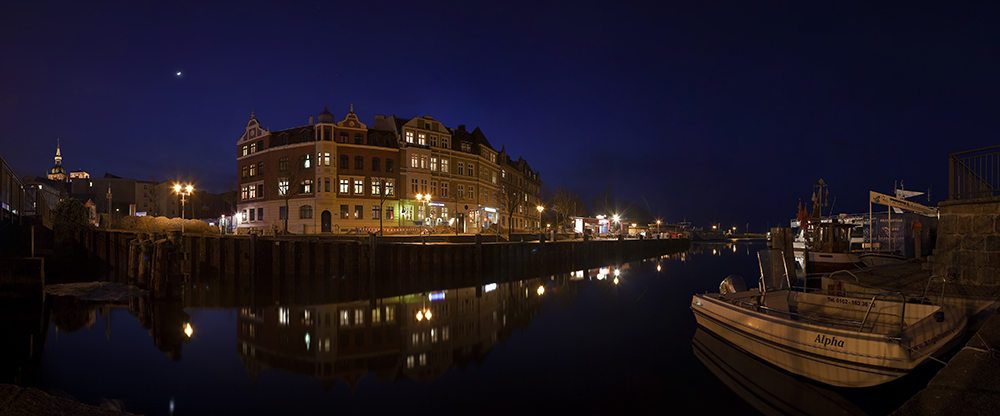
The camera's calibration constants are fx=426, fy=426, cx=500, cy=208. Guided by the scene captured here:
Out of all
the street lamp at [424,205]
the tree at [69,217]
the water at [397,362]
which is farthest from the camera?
the street lamp at [424,205]

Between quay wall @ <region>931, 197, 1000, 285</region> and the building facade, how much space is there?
39865 millimetres

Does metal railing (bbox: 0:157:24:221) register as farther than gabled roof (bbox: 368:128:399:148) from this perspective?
No

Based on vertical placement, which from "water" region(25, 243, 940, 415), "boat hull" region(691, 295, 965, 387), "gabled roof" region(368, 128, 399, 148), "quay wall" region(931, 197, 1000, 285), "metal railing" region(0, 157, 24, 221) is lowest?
"water" region(25, 243, 940, 415)

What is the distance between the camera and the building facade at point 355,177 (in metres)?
48.8

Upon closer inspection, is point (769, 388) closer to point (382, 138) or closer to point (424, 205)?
point (424, 205)

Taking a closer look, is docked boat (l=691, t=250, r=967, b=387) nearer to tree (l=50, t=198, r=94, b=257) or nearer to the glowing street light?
the glowing street light

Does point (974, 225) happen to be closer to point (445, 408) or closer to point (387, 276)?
point (445, 408)

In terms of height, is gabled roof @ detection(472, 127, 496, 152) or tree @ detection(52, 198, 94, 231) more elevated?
gabled roof @ detection(472, 127, 496, 152)

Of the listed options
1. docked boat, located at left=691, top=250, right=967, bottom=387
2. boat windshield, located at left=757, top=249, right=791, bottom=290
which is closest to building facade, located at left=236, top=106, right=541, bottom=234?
boat windshield, located at left=757, top=249, right=791, bottom=290

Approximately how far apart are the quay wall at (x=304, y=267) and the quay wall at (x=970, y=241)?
2240cm

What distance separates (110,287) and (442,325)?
2055cm

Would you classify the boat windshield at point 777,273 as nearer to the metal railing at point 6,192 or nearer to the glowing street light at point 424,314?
the glowing street light at point 424,314

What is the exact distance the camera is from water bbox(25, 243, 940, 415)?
31.9 feet

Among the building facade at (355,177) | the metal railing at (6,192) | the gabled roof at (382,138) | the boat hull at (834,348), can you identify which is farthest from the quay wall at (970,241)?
the gabled roof at (382,138)
